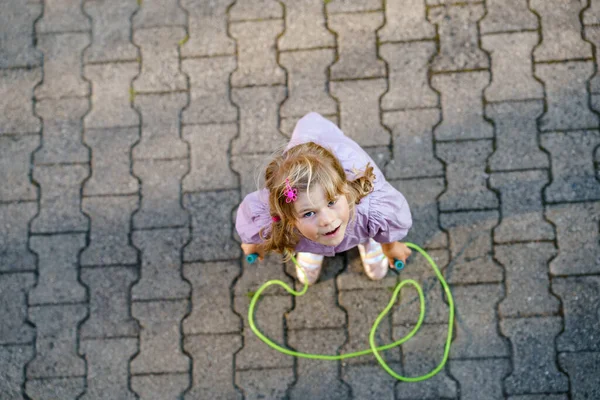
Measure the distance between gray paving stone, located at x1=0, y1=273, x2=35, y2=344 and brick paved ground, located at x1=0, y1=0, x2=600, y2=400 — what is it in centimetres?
1

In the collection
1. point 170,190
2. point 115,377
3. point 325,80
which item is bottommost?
point 115,377

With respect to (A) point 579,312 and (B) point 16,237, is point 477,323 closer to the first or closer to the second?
(A) point 579,312

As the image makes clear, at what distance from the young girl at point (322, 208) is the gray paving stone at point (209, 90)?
1.92 ft

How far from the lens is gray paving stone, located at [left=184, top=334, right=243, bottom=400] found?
120 inches

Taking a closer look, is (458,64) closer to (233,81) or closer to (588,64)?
(588,64)

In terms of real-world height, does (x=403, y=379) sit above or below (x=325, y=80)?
below

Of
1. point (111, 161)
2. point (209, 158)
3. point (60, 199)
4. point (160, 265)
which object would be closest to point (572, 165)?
point (209, 158)

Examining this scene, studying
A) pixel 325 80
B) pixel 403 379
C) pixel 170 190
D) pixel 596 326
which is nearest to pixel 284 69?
pixel 325 80

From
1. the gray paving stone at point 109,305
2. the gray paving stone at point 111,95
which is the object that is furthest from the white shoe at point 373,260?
the gray paving stone at point 111,95

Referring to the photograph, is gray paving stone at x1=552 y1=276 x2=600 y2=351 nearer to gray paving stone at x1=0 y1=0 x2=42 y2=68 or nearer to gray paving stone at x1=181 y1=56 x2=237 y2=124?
gray paving stone at x1=181 y1=56 x2=237 y2=124

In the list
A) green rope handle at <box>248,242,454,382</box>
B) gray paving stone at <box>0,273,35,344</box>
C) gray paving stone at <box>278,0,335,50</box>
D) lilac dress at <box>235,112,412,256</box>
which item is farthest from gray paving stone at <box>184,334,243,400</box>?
gray paving stone at <box>278,0,335,50</box>

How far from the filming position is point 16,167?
10.9 ft

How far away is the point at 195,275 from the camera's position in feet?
10.4

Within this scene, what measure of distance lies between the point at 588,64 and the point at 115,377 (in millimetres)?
2866
